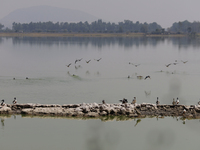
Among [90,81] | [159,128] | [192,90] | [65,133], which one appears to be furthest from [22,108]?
[192,90]

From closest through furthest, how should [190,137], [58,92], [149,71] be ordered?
[190,137]
[58,92]
[149,71]

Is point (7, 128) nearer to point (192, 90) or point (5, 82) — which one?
point (5, 82)

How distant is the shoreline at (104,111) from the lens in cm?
3256

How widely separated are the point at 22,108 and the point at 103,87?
691 inches


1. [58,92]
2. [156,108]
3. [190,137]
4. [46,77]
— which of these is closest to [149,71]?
[46,77]

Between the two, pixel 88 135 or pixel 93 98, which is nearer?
pixel 88 135

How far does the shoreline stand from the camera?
32.6m

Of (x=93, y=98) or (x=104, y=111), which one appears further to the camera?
(x=93, y=98)

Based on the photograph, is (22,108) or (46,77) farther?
(46,77)

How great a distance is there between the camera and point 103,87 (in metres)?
48.9

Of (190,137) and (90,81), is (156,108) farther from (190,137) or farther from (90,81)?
(90,81)

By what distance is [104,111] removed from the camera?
32.6 metres

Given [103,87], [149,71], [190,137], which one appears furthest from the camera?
[149,71]

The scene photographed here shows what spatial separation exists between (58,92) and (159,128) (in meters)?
18.1
